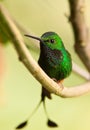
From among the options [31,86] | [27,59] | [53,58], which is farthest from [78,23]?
[31,86]

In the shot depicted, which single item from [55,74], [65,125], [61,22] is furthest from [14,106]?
[55,74]

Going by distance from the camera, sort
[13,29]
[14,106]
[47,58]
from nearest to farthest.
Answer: [13,29] < [47,58] < [14,106]

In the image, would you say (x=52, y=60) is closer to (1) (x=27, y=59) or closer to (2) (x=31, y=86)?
(1) (x=27, y=59)

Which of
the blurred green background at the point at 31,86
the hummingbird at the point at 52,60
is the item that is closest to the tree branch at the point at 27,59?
the hummingbird at the point at 52,60

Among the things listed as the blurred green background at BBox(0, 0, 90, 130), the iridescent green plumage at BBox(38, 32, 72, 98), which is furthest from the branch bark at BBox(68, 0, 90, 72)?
the blurred green background at BBox(0, 0, 90, 130)

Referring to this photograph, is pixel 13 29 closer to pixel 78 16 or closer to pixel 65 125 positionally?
pixel 78 16

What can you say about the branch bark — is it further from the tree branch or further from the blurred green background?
the blurred green background

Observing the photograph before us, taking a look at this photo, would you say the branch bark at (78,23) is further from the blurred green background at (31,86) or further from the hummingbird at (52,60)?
the blurred green background at (31,86)
